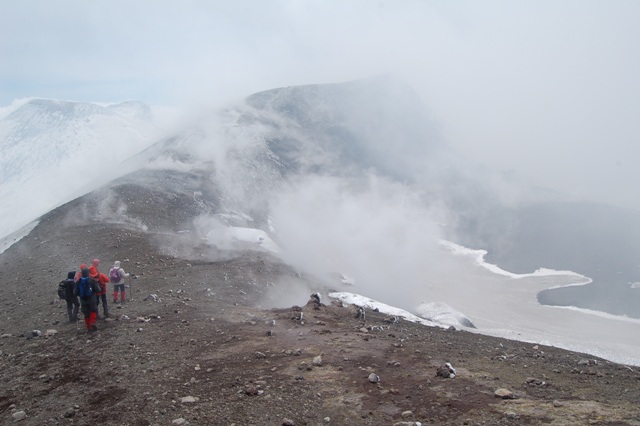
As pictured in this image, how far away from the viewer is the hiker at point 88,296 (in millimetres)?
12531

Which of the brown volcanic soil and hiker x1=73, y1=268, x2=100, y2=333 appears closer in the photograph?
the brown volcanic soil

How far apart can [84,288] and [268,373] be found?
6.25m

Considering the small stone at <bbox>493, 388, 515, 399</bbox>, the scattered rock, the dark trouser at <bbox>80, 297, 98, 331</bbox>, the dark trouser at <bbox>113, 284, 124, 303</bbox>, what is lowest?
the small stone at <bbox>493, 388, 515, 399</bbox>

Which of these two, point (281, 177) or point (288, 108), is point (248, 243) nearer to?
point (281, 177)

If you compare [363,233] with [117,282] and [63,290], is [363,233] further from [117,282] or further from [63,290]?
[63,290]

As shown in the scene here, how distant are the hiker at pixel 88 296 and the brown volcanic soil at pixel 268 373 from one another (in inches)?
14.2

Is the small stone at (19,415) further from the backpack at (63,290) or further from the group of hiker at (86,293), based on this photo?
the backpack at (63,290)

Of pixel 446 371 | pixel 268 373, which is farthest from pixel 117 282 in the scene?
pixel 446 371

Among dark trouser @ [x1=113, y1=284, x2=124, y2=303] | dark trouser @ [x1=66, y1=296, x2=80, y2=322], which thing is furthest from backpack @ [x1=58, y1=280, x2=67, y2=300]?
dark trouser @ [x1=113, y1=284, x2=124, y2=303]

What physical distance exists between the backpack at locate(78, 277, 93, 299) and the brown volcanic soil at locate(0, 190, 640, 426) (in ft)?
3.66

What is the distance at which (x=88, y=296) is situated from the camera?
12555mm

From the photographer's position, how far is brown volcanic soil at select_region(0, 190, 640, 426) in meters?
7.99

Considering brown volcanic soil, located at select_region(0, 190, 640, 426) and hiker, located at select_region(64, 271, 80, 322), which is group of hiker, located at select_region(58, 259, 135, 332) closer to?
hiker, located at select_region(64, 271, 80, 322)

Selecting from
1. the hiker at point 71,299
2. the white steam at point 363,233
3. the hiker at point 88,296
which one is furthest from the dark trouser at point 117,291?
the white steam at point 363,233
